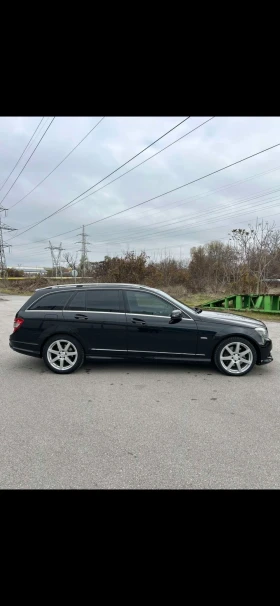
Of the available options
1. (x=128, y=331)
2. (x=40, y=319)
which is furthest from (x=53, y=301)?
(x=128, y=331)

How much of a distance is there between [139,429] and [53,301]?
2899 millimetres

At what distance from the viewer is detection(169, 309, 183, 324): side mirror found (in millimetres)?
4629

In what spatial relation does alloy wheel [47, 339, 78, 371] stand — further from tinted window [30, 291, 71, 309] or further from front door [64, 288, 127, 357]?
tinted window [30, 291, 71, 309]

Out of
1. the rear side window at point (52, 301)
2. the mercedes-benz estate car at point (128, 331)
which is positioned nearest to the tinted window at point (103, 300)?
the mercedes-benz estate car at point (128, 331)

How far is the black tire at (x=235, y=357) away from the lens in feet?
15.1

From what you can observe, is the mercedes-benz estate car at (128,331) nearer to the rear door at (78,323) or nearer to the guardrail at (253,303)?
the rear door at (78,323)

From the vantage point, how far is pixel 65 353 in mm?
4828

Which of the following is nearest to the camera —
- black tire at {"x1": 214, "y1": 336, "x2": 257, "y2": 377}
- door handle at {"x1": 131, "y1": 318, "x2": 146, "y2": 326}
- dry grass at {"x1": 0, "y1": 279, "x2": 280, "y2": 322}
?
black tire at {"x1": 214, "y1": 336, "x2": 257, "y2": 377}

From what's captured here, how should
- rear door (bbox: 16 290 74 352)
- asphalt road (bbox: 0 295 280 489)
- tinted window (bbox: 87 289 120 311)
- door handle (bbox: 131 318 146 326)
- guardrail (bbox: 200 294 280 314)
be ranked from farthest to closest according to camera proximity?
guardrail (bbox: 200 294 280 314) < tinted window (bbox: 87 289 120 311) < rear door (bbox: 16 290 74 352) < door handle (bbox: 131 318 146 326) < asphalt road (bbox: 0 295 280 489)

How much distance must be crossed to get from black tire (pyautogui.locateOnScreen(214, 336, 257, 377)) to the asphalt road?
0.44 ft

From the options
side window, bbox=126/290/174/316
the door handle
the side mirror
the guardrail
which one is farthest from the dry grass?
the door handle
